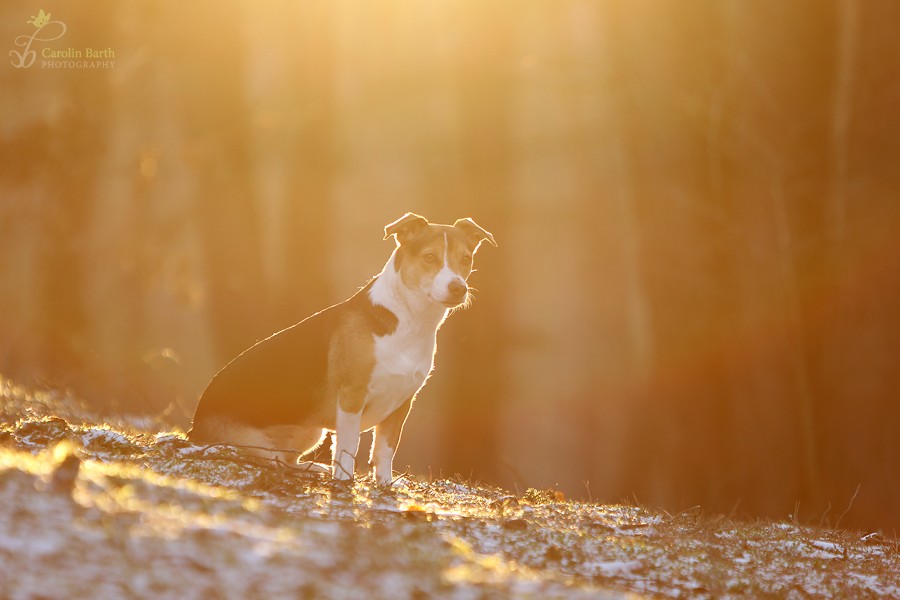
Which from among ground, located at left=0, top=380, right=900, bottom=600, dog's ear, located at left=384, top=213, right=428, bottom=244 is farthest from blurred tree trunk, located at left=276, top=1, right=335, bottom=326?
dog's ear, located at left=384, top=213, right=428, bottom=244

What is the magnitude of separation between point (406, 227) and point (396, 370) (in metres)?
1.26

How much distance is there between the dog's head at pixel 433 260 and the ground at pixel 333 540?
1.57m

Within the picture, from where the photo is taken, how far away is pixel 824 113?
11.5m

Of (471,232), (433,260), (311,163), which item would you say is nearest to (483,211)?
(311,163)

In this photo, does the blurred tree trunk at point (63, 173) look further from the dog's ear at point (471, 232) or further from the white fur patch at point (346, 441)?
the white fur patch at point (346, 441)

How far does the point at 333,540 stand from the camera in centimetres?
297

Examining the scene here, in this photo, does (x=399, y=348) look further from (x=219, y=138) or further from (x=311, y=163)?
(x=219, y=138)

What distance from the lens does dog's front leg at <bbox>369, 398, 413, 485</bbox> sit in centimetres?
593

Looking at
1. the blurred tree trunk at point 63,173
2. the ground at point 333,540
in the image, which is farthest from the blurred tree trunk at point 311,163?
the ground at point 333,540

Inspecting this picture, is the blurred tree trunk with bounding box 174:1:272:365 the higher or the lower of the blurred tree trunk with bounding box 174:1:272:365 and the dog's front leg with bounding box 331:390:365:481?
the higher

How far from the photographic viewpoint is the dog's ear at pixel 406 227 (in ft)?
20.0

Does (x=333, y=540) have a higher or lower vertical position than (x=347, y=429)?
higher

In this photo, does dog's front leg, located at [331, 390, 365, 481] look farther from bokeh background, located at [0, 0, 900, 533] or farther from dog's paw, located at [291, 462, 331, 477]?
bokeh background, located at [0, 0, 900, 533]

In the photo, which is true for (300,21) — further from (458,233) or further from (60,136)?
(458,233)
